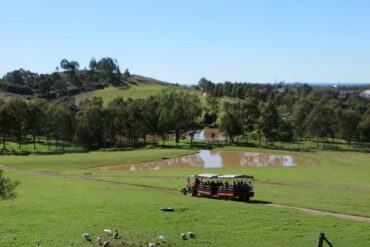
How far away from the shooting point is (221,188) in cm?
5109

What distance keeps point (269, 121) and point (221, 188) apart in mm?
103986

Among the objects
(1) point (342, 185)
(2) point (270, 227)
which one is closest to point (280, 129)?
(1) point (342, 185)

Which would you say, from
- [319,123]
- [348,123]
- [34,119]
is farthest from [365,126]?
[34,119]

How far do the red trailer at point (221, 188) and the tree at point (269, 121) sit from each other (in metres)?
99.5

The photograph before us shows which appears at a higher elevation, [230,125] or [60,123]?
[60,123]

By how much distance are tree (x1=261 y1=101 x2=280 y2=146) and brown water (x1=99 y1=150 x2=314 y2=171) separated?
112ft

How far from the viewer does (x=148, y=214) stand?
130ft

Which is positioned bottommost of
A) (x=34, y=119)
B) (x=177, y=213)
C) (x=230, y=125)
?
(x=177, y=213)

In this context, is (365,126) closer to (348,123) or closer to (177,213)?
(348,123)

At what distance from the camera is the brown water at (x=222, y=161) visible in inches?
3708

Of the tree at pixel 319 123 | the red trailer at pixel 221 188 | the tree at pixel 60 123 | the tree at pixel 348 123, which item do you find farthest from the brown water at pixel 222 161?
the tree at pixel 348 123

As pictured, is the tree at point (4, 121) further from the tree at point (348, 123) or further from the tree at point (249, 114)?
the tree at point (348, 123)

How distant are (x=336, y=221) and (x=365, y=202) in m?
9.88

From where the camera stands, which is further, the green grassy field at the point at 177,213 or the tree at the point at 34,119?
Result: the tree at the point at 34,119
